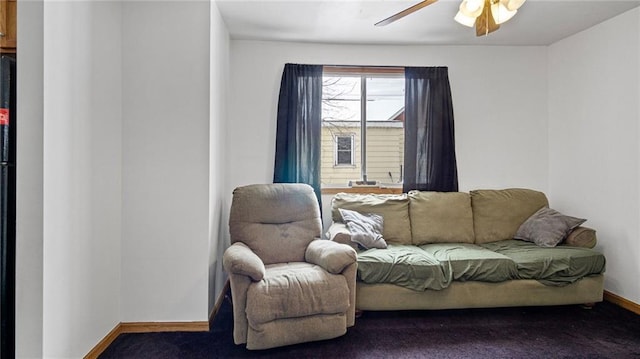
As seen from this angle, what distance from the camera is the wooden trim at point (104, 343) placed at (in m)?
2.10

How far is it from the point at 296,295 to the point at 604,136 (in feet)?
10.1

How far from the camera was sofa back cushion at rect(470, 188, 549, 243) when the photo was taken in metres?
3.28

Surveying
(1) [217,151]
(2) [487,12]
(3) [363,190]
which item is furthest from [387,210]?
(2) [487,12]

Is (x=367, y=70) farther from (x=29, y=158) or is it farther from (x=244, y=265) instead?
(x=29, y=158)

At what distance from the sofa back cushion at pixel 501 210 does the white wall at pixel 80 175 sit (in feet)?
10.2

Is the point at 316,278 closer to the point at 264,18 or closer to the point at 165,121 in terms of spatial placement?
the point at 165,121

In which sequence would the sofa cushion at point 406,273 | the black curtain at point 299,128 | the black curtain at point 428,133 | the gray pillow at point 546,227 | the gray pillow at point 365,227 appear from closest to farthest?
the sofa cushion at point 406,273
the gray pillow at point 365,227
the gray pillow at point 546,227
the black curtain at point 299,128
the black curtain at point 428,133

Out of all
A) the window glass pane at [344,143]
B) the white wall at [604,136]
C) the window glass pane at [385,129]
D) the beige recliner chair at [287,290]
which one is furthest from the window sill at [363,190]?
the white wall at [604,136]

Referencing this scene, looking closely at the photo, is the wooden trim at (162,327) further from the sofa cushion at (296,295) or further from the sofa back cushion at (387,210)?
the sofa back cushion at (387,210)

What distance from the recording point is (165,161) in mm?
2471

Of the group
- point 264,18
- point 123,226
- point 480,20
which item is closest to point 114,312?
point 123,226

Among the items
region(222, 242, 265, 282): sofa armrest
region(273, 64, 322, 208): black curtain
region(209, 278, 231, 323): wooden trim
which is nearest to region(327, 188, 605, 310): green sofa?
region(273, 64, 322, 208): black curtain

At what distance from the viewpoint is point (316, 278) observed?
2223 millimetres

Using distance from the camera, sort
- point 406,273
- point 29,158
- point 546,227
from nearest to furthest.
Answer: point 29,158 < point 406,273 < point 546,227
